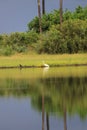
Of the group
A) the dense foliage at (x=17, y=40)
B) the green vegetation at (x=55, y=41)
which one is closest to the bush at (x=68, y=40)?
the green vegetation at (x=55, y=41)

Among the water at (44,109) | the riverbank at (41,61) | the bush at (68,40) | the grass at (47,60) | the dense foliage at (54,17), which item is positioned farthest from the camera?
the dense foliage at (54,17)

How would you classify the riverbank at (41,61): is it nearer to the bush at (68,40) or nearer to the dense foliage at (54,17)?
the bush at (68,40)

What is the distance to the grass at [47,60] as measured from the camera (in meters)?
43.7

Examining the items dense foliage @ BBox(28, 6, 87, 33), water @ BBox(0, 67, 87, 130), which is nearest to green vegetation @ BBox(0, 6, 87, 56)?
dense foliage @ BBox(28, 6, 87, 33)

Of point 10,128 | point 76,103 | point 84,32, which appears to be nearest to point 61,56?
point 84,32

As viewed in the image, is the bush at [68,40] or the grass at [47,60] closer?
the grass at [47,60]

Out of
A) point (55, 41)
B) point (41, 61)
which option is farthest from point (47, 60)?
point (55, 41)

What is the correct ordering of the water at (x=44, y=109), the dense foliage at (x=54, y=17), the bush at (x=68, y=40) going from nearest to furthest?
1. the water at (x=44, y=109)
2. the bush at (x=68, y=40)
3. the dense foliage at (x=54, y=17)

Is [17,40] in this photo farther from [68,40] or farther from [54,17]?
[54,17]

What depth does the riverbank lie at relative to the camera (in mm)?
43375

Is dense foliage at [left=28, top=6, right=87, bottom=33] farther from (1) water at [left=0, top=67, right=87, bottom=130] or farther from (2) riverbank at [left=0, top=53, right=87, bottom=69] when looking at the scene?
(1) water at [left=0, top=67, right=87, bottom=130]

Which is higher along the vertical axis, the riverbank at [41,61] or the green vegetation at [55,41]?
the green vegetation at [55,41]

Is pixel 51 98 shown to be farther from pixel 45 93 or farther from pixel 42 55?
pixel 42 55

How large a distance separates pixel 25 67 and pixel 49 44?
25.3 ft
